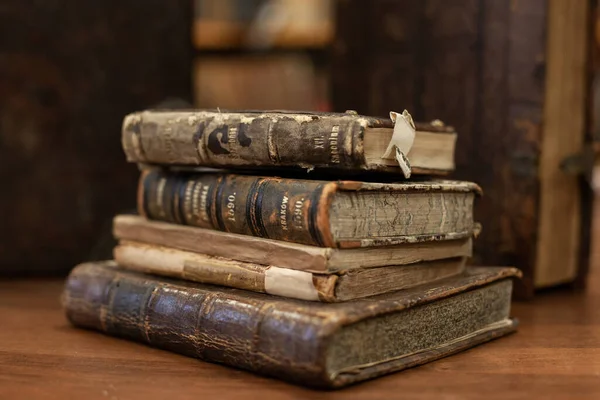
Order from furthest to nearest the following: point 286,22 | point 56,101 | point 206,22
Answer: point 286,22, point 206,22, point 56,101

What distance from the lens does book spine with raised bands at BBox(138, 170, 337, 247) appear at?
0.90 m

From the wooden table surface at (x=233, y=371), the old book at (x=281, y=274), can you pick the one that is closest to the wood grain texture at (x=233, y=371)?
the wooden table surface at (x=233, y=371)

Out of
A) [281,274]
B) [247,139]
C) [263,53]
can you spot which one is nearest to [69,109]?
[247,139]

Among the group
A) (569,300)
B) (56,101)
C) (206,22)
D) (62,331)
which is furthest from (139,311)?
(206,22)

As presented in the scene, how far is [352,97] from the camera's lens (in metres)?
1.52

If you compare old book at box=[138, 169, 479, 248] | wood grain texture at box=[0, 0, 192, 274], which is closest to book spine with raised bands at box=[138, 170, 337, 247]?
old book at box=[138, 169, 479, 248]

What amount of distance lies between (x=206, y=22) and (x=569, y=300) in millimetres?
A: 1898

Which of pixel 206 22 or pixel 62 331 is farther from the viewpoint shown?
pixel 206 22

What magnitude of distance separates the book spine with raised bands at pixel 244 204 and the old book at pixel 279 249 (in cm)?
1

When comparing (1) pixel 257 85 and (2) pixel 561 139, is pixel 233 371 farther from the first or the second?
(1) pixel 257 85

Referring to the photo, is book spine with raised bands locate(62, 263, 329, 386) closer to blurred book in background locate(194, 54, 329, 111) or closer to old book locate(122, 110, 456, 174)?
old book locate(122, 110, 456, 174)

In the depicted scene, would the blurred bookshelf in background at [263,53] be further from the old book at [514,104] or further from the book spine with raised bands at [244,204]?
the book spine with raised bands at [244,204]

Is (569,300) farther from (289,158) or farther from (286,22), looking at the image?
(286,22)

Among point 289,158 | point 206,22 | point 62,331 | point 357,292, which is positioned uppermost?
point 206,22
